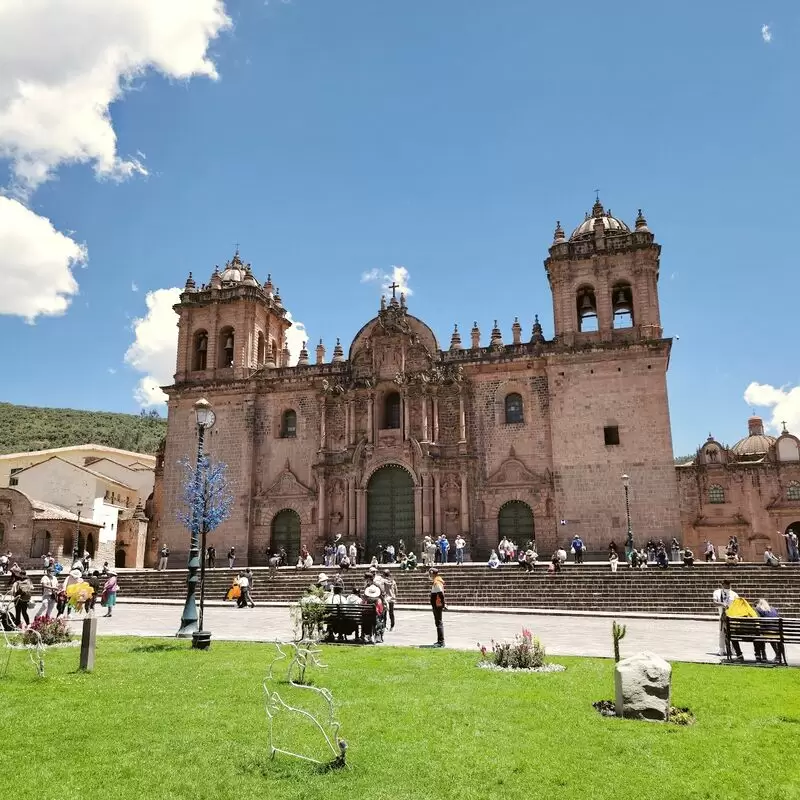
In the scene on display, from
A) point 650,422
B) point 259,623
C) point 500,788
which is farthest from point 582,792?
point 650,422

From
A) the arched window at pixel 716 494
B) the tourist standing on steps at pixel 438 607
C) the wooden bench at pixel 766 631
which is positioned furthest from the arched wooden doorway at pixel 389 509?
the wooden bench at pixel 766 631

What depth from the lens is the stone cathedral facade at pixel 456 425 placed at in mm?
29703

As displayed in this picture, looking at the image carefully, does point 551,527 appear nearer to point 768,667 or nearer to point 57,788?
point 768,667

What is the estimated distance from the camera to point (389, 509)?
106 feet

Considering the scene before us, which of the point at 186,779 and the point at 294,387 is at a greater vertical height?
the point at 294,387

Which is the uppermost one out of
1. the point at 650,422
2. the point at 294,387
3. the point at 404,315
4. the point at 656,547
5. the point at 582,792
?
the point at 404,315

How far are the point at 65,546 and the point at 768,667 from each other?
121 feet

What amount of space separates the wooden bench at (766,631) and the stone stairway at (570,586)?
8862 mm

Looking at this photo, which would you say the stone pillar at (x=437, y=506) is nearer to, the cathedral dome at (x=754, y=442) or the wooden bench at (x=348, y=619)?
the wooden bench at (x=348, y=619)

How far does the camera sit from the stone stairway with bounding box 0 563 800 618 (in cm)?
2092

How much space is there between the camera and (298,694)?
866cm

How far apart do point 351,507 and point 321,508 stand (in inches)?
58.7

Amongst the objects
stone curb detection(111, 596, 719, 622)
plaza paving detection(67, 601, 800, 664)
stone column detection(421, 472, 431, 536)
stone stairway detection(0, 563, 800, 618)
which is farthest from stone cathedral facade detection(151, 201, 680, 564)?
plaza paving detection(67, 601, 800, 664)

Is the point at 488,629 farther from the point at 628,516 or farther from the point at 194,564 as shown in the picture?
the point at 628,516
